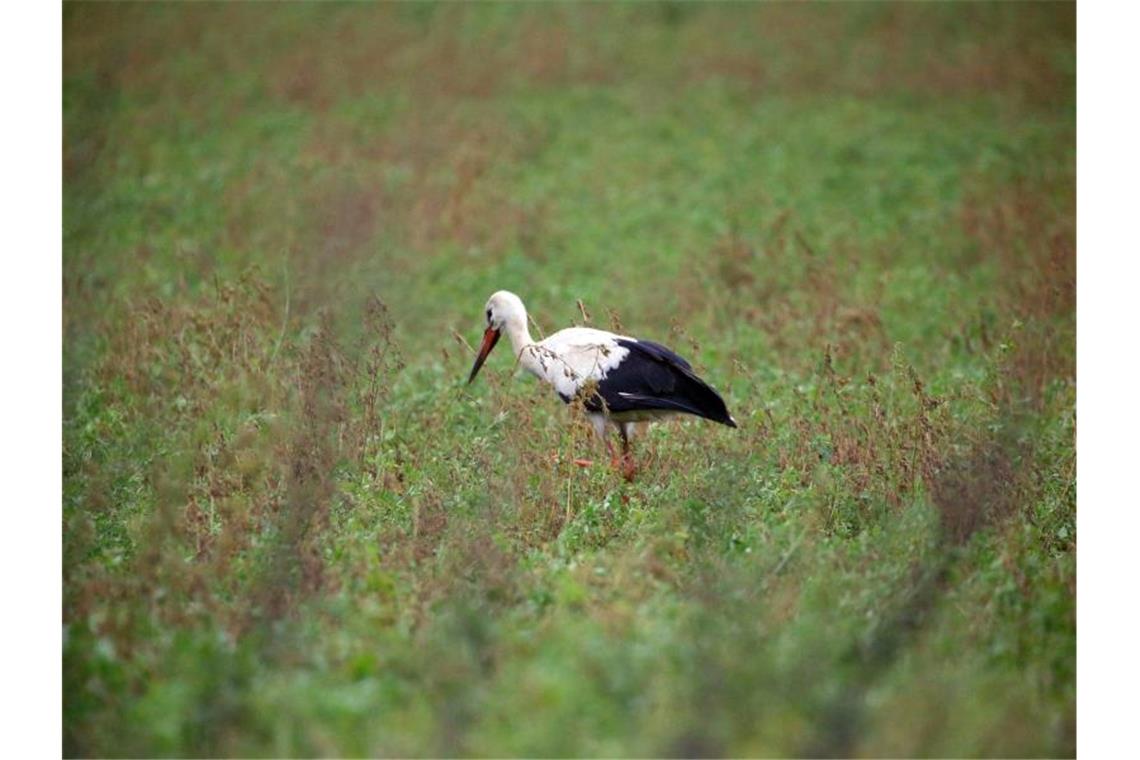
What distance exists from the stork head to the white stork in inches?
12.1

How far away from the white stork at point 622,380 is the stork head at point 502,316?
306mm

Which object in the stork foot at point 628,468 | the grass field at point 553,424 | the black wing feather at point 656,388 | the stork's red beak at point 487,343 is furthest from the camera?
the stork's red beak at point 487,343

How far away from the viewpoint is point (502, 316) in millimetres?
7402

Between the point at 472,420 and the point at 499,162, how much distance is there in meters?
6.63

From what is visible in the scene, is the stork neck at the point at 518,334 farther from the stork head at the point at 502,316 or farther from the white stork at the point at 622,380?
the white stork at the point at 622,380

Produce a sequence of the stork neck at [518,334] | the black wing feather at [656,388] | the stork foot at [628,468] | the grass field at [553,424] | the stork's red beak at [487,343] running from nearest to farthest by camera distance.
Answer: the grass field at [553,424] < the black wing feather at [656,388] < the stork foot at [628,468] < the stork neck at [518,334] < the stork's red beak at [487,343]

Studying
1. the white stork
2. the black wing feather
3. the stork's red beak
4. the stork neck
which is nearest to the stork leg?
the white stork

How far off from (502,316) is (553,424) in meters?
0.61

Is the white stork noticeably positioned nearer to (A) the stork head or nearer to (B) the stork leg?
(B) the stork leg

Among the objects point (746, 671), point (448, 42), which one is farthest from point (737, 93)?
point (746, 671)

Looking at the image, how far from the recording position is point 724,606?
480cm

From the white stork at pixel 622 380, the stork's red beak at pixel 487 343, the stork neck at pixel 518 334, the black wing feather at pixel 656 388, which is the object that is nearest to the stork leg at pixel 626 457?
the white stork at pixel 622 380

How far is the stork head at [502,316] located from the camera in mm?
7371

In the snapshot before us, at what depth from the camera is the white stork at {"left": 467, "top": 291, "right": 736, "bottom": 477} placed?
257 inches
